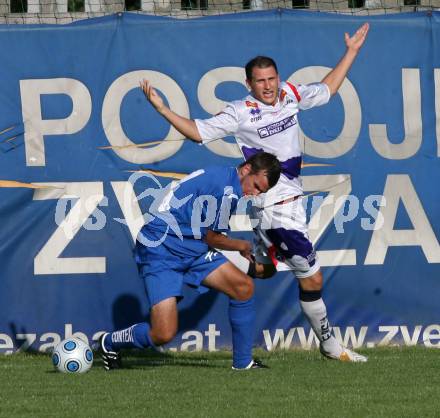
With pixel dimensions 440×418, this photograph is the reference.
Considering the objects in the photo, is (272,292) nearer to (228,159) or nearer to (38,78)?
(228,159)

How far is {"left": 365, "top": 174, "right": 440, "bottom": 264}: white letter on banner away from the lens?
10.1 meters

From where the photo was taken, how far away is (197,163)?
10.0 metres

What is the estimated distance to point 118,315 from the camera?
32.6 feet

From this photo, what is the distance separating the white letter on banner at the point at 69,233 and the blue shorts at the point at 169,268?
183 centimetres

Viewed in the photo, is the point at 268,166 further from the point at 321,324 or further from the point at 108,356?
the point at 108,356

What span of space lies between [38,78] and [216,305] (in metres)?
2.66

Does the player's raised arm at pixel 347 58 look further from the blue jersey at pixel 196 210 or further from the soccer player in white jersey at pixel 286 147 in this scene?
the blue jersey at pixel 196 210

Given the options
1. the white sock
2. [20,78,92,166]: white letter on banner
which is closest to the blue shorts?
the white sock

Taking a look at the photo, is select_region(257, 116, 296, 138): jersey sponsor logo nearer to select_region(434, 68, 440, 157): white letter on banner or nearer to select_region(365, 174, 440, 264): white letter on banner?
select_region(365, 174, 440, 264): white letter on banner

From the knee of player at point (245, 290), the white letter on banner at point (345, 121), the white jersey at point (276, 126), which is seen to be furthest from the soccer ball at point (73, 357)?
the white letter on banner at point (345, 121)

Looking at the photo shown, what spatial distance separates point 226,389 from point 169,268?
118cm

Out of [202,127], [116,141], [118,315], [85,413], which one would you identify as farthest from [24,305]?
[85,413]

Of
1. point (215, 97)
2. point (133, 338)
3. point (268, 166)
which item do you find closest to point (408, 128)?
point (215, 97)

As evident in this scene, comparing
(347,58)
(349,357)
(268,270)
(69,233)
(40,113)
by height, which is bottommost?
(349,357)
